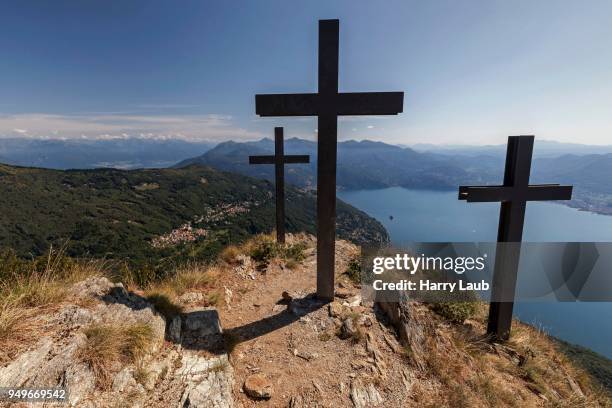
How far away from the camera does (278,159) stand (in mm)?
9922

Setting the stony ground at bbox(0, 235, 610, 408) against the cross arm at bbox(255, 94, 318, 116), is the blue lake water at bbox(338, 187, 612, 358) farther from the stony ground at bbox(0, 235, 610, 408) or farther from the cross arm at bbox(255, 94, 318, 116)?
the cross arm at bbox(255, 94, 318, 116)

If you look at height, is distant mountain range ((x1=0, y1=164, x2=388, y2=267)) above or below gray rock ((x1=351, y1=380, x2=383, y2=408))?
below

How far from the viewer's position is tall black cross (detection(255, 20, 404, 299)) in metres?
4.68

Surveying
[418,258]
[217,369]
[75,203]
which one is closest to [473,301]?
[418,258]

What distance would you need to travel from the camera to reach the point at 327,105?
487 cm

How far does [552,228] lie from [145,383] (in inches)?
7903

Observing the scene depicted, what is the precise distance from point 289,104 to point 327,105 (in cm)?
68

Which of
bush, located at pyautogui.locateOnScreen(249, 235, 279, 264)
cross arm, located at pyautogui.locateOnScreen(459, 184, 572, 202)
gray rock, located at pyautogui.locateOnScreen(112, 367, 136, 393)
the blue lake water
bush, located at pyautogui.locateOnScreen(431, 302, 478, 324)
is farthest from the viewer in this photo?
the blue lake water

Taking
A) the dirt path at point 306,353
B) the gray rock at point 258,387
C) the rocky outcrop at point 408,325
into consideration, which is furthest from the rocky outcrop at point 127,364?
the rocky outcrop at point 408,325

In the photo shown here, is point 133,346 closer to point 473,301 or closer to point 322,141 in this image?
point 322,141

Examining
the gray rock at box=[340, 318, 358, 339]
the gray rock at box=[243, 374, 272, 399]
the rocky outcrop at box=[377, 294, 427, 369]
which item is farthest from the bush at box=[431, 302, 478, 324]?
the gray rock at box=[243, 374, 272, 399]

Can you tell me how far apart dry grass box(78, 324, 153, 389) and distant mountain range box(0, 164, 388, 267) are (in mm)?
52136

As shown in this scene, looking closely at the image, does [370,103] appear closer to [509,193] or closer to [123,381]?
[509,193]

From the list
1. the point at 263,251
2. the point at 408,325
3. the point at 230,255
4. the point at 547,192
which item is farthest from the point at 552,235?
the point at 230,255
